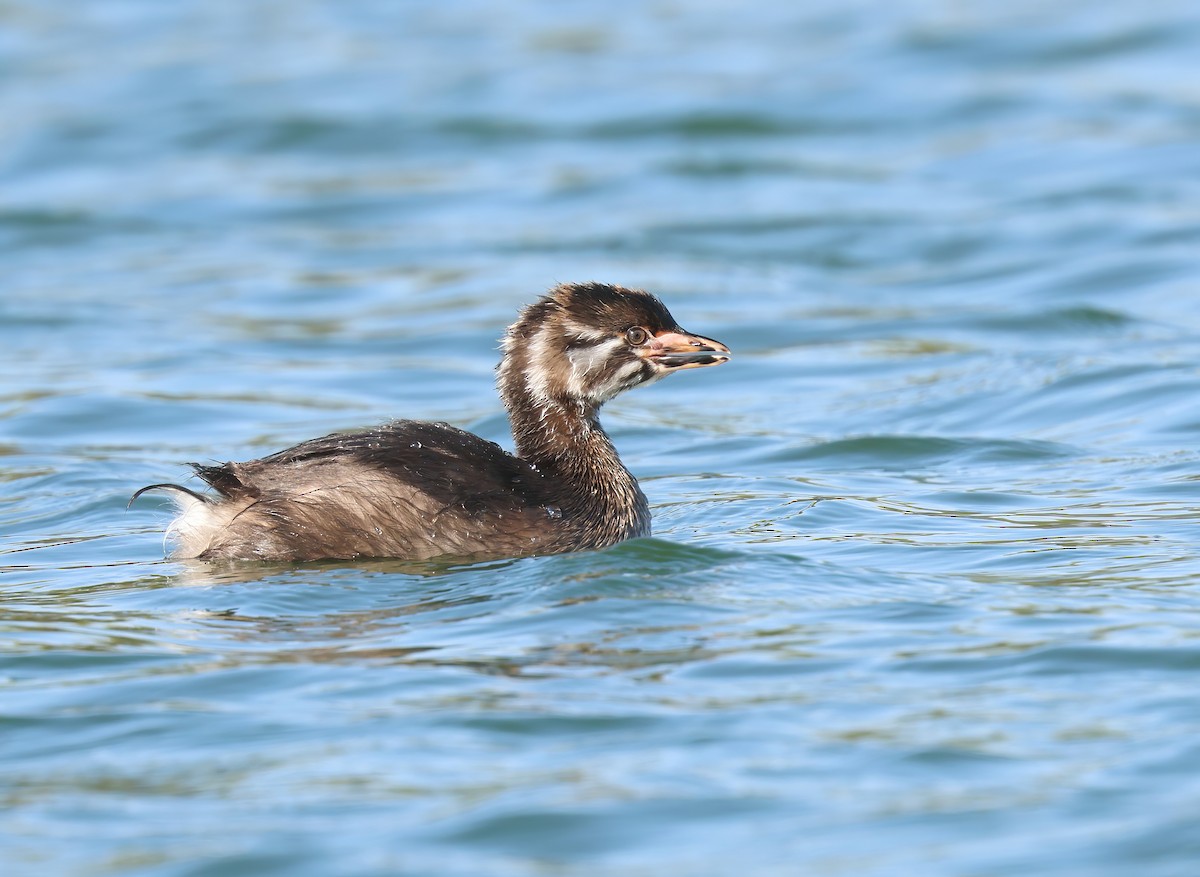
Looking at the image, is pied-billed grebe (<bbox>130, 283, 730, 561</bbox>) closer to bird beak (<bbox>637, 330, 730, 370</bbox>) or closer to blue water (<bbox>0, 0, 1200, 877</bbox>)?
bird beak (<bbox>637, 330, 730, 370</bbox>)

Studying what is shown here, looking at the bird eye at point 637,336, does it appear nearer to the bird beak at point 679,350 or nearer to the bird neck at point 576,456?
the bird beak at point 679,350

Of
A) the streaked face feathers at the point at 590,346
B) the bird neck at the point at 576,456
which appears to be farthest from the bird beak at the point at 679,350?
the bird neck at the point at 576,456

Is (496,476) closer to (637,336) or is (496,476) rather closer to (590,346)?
(590,346)

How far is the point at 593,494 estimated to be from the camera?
9617 mm

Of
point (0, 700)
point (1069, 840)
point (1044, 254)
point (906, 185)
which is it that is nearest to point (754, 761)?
point (1069, 840)

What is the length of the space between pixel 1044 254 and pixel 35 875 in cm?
1317

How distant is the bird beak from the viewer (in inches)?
393

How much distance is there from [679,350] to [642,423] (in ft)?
11.3

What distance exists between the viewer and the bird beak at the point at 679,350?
9992mm

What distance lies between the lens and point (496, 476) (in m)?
9.27

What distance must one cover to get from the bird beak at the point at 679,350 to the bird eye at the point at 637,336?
3 cm

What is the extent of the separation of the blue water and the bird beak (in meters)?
0.79

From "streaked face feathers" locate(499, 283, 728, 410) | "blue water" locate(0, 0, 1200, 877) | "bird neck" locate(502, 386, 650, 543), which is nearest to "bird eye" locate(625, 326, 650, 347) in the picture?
"streaked face feathers" locate(499, 283, 728, 410)

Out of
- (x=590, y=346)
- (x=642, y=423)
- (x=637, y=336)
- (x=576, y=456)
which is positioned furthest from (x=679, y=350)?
(x=642, y=423)
